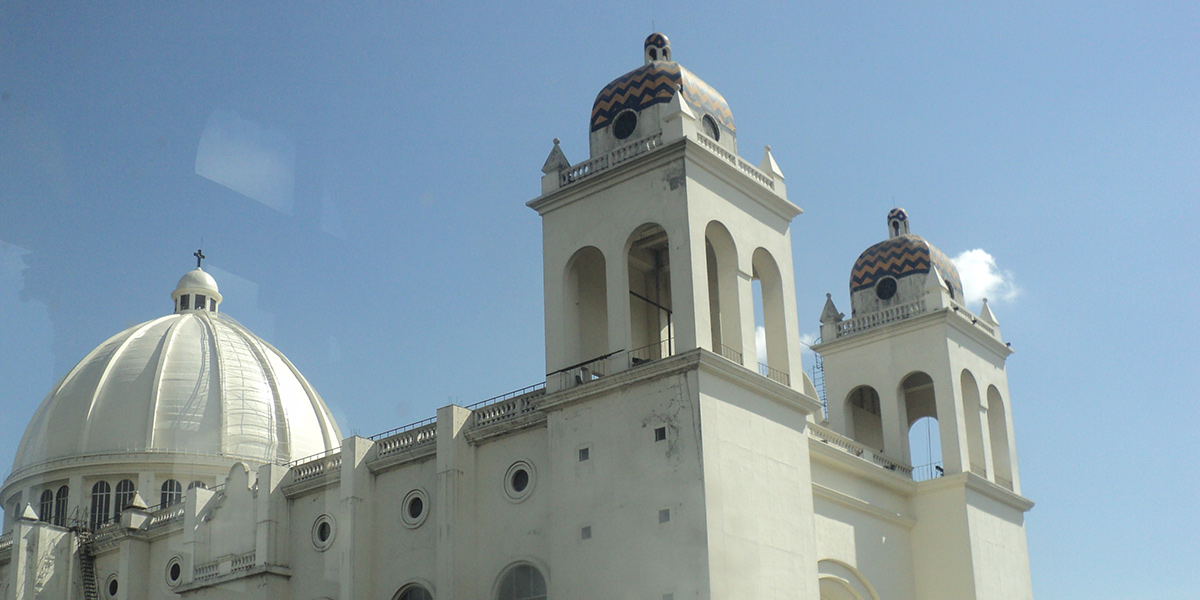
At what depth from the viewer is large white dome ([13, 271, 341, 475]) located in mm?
45031

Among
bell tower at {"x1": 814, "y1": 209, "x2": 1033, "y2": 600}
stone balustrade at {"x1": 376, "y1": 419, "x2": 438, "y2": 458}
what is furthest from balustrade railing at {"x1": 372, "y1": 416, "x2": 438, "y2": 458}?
bell tower at {"x1": 814, "y1": 209, "x2": 1033, "y2": 600}

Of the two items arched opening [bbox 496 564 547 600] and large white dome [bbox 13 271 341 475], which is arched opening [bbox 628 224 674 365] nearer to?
arched opening [bbox 496 564 547 600]

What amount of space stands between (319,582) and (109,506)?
54.7ft

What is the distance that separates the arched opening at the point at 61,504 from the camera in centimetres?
4406

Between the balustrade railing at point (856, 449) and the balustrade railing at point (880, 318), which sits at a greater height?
the balustrade railing at point (880, 318)

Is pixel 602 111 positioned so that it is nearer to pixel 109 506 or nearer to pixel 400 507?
pixel 400 507

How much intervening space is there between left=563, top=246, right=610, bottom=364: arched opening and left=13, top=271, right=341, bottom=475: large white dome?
19.8m

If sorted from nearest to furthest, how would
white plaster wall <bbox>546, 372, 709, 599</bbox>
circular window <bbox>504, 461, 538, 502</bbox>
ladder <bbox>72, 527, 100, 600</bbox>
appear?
white plaster wall <bbox>546, 372, 709, 599</bbox>, circular window <bbox>504, 461, 538, 502</bbox>, ladder <bbox>72, 527, 100, 600</bbox>

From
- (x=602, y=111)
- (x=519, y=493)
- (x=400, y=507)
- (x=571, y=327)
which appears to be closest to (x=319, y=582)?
(x=400, y=507)

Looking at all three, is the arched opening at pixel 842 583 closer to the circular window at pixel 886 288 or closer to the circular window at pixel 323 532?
the circular window at pixel 886 288

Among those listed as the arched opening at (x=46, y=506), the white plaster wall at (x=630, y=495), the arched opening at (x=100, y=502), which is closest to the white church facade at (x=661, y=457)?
the white plaster wall at (x=630, y=495)

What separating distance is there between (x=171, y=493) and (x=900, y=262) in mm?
25924

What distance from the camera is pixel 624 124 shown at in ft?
94.6

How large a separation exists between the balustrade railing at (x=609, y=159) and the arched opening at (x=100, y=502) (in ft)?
78.0
